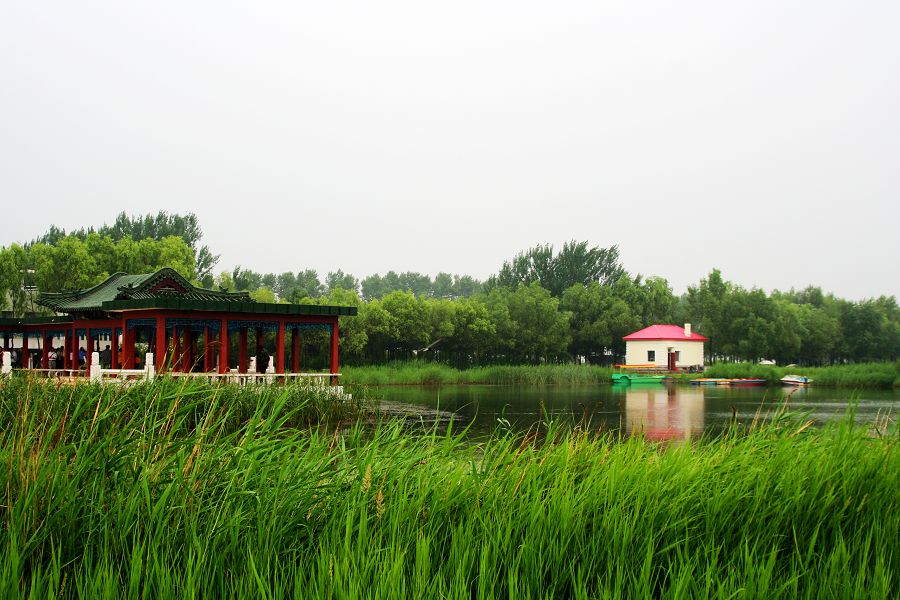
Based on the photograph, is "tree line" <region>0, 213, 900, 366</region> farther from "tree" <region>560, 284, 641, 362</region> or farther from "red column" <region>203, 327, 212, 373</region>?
"red column" <region>203, 327, 212, 373</region>

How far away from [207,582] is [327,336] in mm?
35807

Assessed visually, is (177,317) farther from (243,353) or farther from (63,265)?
(63,265)

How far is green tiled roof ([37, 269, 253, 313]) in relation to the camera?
23328 millimetres

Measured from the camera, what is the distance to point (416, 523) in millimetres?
4199

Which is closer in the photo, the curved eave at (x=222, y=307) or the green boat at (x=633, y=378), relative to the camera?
the curved eave at (x=222, y=307)

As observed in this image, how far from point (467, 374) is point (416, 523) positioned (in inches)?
1483

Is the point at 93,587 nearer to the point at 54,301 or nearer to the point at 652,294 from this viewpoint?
the point at 54,301

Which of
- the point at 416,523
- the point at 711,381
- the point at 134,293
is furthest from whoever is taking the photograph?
the point at 711,381

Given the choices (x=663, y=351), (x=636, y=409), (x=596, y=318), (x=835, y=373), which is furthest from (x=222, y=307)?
(x=596, y=318)

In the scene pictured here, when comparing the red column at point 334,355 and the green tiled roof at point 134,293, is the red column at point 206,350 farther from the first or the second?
the red column at point 334,355

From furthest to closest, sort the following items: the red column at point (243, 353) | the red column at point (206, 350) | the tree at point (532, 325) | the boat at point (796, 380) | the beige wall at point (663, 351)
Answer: the beige wall at point (663, 351), the tree at point (532, 325), the boat at point (796, 380), the red column at point (243, 353), the red column at point (206, 350)

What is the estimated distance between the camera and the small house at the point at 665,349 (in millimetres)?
51062

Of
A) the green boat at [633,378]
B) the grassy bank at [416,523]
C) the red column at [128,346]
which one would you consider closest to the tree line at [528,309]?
the green boat at [633,378]

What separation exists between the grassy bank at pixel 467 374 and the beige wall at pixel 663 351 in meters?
7.76
